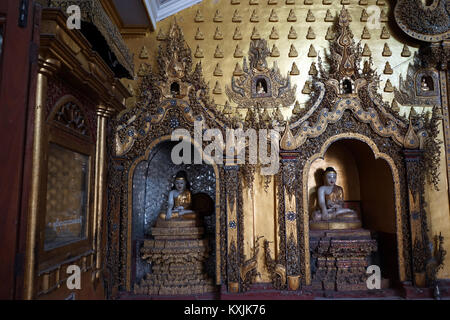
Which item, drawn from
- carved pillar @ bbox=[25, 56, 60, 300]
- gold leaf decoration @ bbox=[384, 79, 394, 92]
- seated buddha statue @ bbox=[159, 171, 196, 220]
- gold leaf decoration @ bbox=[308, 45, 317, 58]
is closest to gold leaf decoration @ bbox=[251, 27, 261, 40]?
gold leaf decoration @ bbox=[308, 45, 317, 58]

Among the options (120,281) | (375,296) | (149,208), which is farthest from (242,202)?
(375,296)

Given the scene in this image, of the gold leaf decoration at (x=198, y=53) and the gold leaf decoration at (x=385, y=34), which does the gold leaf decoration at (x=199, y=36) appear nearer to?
the gold leaf decoration at (x=198, y=53)

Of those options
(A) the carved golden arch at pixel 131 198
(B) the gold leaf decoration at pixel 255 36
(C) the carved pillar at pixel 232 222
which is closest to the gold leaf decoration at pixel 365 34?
(B) the gold leaf decoration at pixel 255 36

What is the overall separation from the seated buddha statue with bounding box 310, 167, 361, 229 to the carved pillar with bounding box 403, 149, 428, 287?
99cm

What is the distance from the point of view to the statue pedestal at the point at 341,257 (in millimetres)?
6062

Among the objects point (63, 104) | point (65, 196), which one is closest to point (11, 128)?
point (63, 104)

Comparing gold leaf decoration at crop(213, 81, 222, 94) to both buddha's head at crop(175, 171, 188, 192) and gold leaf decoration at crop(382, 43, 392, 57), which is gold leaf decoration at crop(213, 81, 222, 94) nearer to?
buddha's head at crop(175, 171, 188, 192)

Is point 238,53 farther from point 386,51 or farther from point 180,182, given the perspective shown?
point 386,51

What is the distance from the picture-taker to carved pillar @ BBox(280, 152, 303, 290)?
18.8 feet

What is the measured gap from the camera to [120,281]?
5.69 m

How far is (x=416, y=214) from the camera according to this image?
5863 millimetres

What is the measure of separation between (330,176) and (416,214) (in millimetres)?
1655

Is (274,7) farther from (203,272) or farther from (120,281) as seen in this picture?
(120,281)

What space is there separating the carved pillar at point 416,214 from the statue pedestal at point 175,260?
3.71 meters
